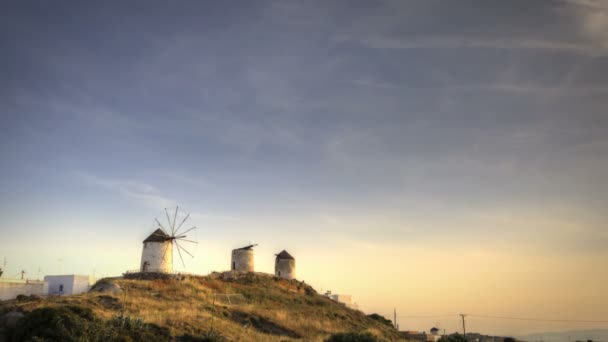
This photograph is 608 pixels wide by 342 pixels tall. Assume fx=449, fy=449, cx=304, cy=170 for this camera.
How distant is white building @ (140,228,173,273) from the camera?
45500 mm

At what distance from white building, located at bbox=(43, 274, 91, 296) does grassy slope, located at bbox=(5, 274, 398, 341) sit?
10.5ft

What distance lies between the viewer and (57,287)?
128 ft

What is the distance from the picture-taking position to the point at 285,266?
200ft

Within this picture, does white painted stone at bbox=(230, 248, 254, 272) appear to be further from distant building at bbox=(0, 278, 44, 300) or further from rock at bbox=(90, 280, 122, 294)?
distant building at bbox=(0, 278, 44, 300)

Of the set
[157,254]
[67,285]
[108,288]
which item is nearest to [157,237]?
[157,254]

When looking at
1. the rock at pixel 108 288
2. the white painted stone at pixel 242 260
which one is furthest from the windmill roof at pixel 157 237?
the white painted stone at pixel 242 260

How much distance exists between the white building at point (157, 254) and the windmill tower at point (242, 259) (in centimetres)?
1063

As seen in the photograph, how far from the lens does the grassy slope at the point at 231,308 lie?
1043 inches

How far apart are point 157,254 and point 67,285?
909cm

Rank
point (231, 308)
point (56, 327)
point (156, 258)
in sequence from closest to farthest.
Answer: point (56, 327) < point (231, 308) < point (156, 258)

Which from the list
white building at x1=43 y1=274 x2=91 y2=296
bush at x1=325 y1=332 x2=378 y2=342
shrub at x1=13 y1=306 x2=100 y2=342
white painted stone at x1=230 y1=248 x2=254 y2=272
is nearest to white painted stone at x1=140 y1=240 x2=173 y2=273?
white building at x1=43 y1=274 x2=91 y2=296

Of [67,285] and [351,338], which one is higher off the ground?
[67,285]

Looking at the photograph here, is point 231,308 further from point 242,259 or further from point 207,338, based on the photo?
point 242,259

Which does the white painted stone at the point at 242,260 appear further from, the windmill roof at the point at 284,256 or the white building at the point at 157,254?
the white building at the point at 157,254
